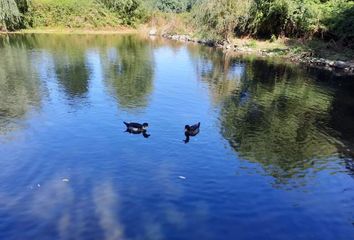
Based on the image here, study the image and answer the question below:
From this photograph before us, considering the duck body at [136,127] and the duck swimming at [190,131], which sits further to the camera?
the duck body at [136,127]

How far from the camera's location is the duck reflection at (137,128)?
17719 mm

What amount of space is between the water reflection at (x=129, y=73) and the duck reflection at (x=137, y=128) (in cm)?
418

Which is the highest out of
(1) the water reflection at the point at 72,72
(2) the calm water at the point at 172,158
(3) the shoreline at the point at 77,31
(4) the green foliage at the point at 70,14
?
(2) the calm water at the point at 172,158

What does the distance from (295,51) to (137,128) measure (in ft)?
105

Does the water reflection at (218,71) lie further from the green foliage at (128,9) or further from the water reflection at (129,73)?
the green foliage at (128,9)

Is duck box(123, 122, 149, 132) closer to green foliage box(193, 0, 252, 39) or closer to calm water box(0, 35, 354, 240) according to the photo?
calm water box(0, 35, 354, 240)

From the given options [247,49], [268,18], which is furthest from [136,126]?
[268,18]

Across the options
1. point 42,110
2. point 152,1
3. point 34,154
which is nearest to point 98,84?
point 42,110

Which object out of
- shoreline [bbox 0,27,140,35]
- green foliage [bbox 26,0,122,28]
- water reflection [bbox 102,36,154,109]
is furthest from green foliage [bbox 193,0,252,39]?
green foliage [bbox 26,0,122,28]

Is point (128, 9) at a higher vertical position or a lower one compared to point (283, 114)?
lower

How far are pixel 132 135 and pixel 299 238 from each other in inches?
352

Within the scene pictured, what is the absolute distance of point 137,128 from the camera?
17766mm

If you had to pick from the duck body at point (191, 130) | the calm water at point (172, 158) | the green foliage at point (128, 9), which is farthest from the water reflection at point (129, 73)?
the green foliage at point (128, 9)

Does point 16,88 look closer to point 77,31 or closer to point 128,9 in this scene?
point 77,31
